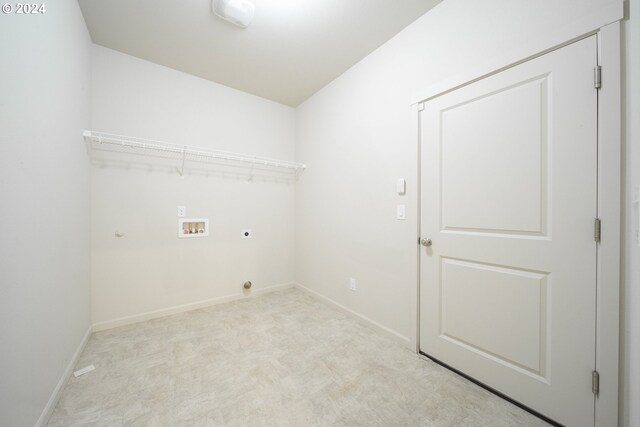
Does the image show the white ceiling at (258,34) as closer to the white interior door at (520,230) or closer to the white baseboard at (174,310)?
the white interior door at (520,230)

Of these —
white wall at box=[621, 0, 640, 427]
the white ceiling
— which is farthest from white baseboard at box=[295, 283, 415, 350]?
the white ceiling

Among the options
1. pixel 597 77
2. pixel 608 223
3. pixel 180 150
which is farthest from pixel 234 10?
pixel 608 223

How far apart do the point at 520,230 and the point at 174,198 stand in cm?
297

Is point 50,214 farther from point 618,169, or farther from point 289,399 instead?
point 618,169

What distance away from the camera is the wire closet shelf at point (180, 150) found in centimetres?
210

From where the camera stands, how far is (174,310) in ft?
8.21

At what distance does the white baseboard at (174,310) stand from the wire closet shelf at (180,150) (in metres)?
1.47

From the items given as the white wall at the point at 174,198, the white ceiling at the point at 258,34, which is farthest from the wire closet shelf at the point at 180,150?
the white ceiling at the point at 258,34

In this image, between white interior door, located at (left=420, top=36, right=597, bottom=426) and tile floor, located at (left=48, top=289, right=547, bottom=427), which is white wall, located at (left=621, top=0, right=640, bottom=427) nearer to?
white interior door, located at (left=420, top=36, right=597, bottom=426)

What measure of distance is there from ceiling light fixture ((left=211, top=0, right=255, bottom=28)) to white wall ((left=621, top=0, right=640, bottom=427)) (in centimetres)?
208

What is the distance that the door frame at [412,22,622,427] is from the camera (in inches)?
41.2

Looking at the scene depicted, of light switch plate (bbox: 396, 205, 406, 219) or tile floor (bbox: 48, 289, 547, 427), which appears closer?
tile floor (bbox: 48, 289, 547, 427)

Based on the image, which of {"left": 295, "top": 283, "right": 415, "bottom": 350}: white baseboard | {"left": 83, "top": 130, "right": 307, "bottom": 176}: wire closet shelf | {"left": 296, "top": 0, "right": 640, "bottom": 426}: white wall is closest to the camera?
{"left": 296, "top": 0, "right": 640, "bottom": 426}: white wall

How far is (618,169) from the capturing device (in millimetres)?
1042
